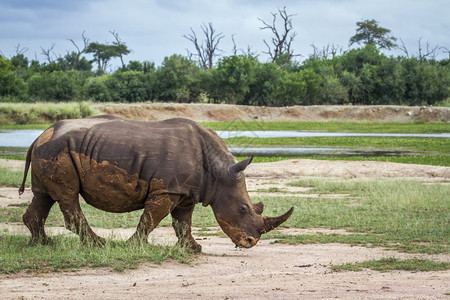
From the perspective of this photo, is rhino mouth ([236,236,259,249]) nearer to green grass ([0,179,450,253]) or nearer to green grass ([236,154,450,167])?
green grass ([0,179,450,253])

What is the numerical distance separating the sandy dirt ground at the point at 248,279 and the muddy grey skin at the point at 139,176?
681mm

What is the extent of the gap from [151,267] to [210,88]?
6766 centimetres

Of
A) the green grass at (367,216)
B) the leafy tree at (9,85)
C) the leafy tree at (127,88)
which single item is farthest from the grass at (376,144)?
the leafy tree at (9,85)

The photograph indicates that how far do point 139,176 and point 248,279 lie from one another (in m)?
2.10

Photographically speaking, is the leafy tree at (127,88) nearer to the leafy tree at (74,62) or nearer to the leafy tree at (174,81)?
the leafy tree at (174,81)

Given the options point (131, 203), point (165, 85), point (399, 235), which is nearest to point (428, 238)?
point (399, 235)

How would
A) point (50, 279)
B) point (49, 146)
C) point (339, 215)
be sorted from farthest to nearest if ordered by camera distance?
point (339, 215) → point (49, 146) → point (50, 279)

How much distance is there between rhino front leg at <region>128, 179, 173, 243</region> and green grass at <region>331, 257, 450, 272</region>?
229 centimetres

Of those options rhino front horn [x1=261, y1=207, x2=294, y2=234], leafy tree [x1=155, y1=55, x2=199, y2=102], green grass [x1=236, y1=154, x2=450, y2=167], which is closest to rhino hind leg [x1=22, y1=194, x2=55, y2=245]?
rhino front horn [x1=261, y1=207, x2=294, y2=234]

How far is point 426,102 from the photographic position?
77.0 meters

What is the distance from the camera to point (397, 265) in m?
8.78

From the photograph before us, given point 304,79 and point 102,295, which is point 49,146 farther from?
point 304,79

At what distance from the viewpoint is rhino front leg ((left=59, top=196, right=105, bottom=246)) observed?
29.8 ft

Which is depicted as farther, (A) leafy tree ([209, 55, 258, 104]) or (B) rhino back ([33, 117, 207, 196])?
(A) leafy tree ([209, 55, 258, 104])
